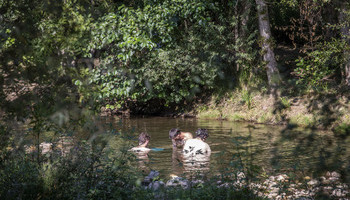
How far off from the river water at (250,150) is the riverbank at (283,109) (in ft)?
2.28

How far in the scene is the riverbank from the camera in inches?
597

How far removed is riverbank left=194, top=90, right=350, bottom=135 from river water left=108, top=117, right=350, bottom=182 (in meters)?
0.70

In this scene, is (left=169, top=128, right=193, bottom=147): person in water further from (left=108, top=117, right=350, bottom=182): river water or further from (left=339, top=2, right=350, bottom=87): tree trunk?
(left=339, top=2, right=350, bottom=87): tree trunk

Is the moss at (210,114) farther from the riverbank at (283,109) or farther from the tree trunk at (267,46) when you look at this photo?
the tree trunk at (267,46)

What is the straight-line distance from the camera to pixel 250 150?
11133 mm

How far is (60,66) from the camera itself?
5.31 meters

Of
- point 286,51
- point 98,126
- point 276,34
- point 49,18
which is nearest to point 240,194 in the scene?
point 98,126

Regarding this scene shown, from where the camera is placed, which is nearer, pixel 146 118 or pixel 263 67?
pixel 263 67

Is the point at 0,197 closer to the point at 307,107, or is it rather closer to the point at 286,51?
the point at 307,107

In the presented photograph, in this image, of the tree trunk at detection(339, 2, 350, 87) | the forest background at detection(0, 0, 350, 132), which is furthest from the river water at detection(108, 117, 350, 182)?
the tree trunk at detection(339, 2, 350, 87)

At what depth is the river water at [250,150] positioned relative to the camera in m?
5.55

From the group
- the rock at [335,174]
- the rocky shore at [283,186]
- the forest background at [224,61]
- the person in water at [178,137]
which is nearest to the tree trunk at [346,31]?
the forest background at [224,61]

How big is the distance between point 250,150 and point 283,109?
6685 millimetres

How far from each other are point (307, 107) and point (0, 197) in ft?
44.6
